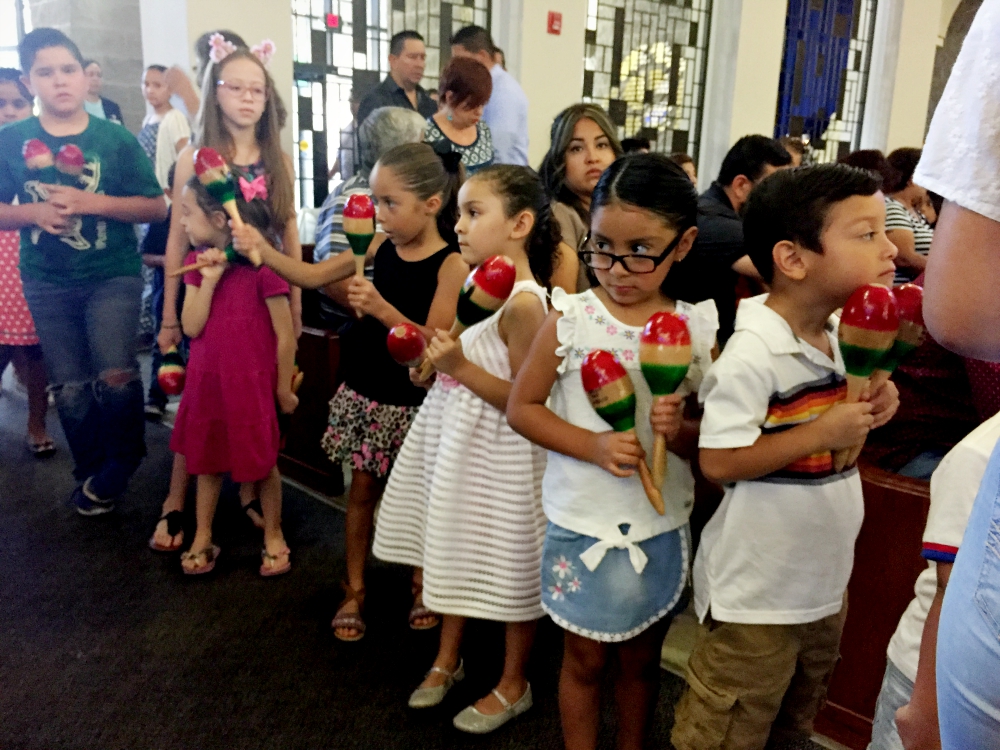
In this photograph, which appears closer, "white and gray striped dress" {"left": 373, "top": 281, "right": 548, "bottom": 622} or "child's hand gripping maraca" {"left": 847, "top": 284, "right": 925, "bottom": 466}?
"child's hand gripping maraca" {"left": 847, "top": 284, "right": 925, "bottom": 466}

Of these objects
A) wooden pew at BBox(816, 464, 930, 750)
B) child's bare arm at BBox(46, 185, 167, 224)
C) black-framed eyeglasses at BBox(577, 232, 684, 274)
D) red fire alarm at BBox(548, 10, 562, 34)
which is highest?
red fire alarm at BBox(548, 10, 562, 34)

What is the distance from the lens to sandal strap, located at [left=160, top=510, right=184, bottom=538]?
2.59 meters

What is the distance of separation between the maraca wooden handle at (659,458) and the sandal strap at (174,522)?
1842 mm

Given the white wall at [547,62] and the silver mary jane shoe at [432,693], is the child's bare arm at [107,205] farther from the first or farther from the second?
the white wall at [547,62]

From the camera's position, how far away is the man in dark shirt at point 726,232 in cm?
210

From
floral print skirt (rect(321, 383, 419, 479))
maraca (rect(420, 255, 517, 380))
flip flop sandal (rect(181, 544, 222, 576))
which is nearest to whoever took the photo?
maraca (rect(420, 255, 517, 380))

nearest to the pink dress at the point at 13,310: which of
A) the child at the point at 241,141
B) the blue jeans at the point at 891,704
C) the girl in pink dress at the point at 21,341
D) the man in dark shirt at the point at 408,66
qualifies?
the girl in pink dress at the point at 21,341

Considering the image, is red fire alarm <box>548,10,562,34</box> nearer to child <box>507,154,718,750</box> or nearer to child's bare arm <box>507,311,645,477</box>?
child <box>507,154,718,750</box>

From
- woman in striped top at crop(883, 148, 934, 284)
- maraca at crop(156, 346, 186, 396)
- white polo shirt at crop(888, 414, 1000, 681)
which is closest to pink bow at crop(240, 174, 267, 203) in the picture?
maraca at crop(156, 346, 186, 396)

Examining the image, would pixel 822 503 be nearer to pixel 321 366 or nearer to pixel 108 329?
pixel 321 366

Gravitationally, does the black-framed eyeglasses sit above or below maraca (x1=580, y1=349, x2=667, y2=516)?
above

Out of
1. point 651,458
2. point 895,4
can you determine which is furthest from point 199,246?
point 895,4

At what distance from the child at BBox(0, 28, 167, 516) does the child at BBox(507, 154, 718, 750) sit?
1.80 m

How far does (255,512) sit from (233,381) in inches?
25.0
